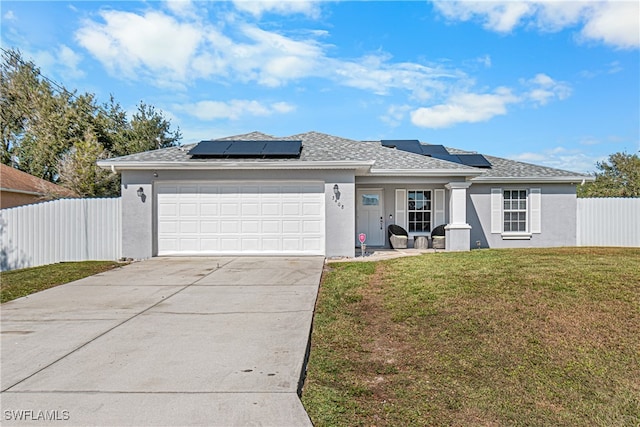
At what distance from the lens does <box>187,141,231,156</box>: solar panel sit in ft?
43.1

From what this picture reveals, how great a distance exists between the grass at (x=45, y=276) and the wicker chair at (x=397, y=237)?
9.02 m

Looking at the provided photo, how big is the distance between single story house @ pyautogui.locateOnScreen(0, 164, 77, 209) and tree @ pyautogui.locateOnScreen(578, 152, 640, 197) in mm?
31073

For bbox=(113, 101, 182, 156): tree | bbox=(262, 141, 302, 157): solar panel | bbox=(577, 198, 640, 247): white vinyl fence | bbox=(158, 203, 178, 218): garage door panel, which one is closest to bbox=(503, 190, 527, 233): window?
bbox=(577, 198, 640, 247): white vinyl fence

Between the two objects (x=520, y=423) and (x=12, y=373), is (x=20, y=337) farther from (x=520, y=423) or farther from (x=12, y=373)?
(x=520, y=423)

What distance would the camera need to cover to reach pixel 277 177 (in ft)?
41.6

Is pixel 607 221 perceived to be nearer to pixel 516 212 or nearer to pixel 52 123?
pixel 516 212

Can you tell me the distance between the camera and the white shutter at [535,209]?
15.3 metres

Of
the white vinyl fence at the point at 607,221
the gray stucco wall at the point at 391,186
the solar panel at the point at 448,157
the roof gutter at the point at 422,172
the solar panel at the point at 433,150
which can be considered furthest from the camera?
the solar panel at the point at 433,150

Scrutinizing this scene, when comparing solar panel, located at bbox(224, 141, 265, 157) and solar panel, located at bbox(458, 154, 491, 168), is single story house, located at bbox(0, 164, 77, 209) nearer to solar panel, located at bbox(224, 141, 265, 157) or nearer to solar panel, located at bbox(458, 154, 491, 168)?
solar panel, located at bbox(224, 141, 265, 157)

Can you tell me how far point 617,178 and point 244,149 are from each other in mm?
28085

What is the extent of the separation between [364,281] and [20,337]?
19.5 feet

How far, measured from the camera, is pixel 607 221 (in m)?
15.5

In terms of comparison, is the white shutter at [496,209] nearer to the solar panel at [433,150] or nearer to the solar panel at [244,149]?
the solar panel at [433,150]

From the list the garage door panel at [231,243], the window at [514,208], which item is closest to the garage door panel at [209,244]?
the garage door panel at [231,243]
